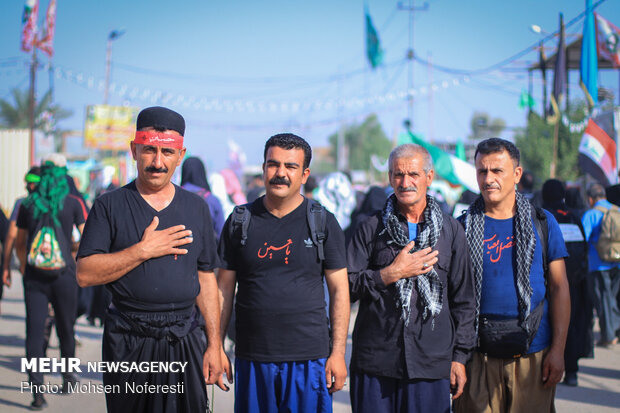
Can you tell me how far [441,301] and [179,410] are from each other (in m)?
1.55

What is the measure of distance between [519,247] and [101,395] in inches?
177

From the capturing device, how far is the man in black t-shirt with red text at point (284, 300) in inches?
128

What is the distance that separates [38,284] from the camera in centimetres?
569

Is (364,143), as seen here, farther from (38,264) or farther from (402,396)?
(402,396)

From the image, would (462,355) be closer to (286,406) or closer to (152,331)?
(286,406)

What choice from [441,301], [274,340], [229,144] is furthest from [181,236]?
[229,144]

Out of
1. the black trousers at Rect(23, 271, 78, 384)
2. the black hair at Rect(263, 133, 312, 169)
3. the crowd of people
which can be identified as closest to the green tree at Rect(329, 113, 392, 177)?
the black trousers at Rect(23, 271, 78, 384)

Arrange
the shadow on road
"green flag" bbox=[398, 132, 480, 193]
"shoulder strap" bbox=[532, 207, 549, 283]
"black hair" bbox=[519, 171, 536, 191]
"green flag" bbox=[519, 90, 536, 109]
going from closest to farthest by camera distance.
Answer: "shoulder strap" bbox=[532, 207, 549, 283], the shadow on road, "black hair" bbox=[519, 171, 536, 191], "green flag" bbox=[398, 132, 480, 193], "green flag" bbox=[519, 90, 536, 109]

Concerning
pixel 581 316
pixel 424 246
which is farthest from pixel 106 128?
pixel 424 246

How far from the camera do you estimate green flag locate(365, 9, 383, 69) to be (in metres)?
32.3

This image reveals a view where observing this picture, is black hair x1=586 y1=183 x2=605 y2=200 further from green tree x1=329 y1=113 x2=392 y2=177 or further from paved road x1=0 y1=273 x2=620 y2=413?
green tree x1=329 y1=113 x2=392 y2=177

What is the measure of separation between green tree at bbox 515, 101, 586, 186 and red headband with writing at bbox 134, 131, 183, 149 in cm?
3020

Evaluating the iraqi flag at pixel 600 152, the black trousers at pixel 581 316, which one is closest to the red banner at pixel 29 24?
the iraqi flag at pixel 600 152

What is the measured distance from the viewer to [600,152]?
9711mm
